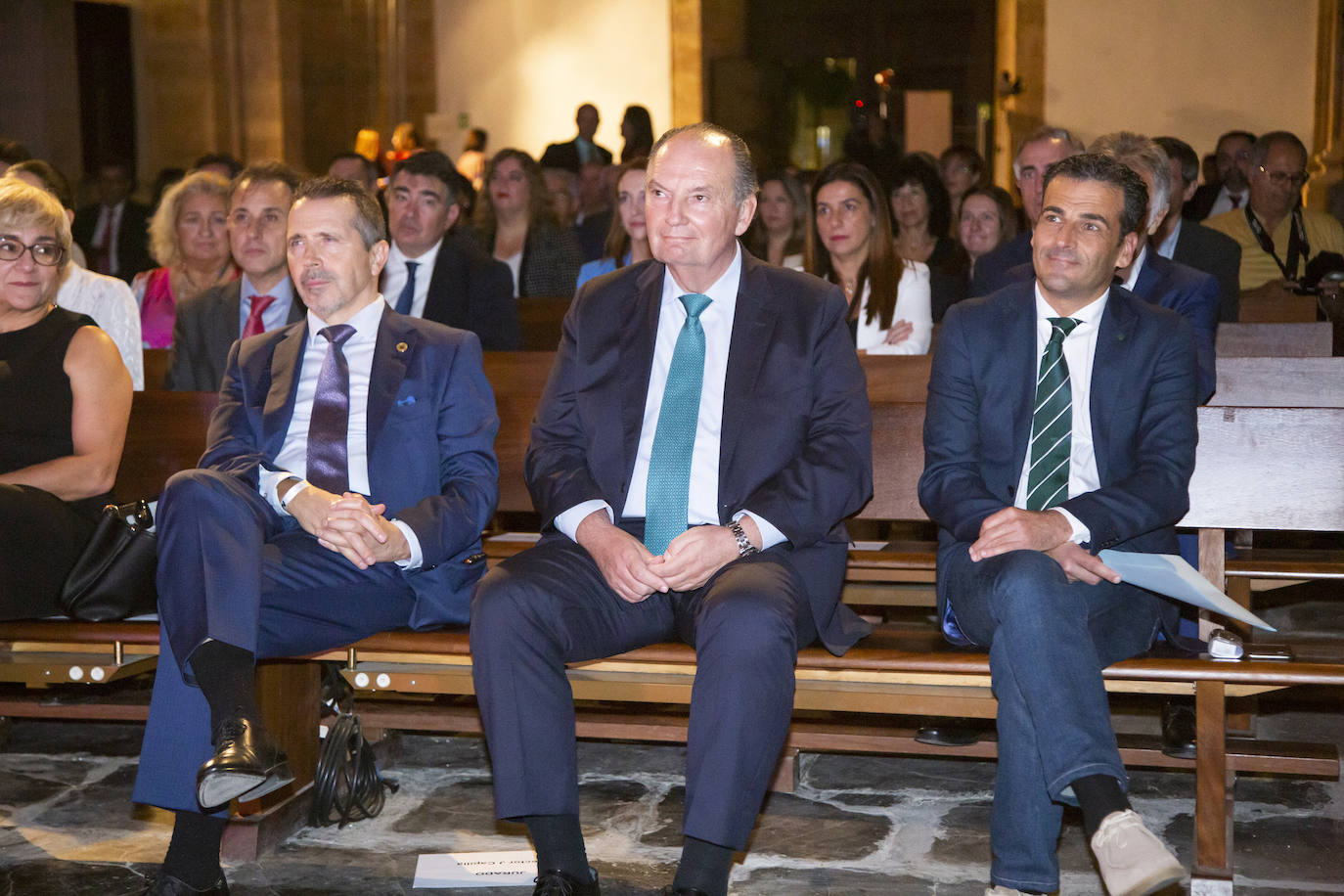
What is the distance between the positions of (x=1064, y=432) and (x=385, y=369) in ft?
4.90

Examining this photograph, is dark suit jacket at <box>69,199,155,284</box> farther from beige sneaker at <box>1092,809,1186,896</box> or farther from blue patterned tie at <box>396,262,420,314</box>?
beige sneaker at <box>1092,809,1186,896</box>

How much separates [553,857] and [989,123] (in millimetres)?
12075

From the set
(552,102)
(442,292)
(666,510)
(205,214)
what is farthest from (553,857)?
(552,102)

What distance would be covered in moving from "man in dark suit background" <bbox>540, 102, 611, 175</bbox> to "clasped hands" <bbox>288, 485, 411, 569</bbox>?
727 cm

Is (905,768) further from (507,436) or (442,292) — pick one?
(442,292)

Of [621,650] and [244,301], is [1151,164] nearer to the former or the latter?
[621,650]

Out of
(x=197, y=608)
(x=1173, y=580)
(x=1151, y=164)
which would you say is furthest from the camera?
(x=1151, y=164)

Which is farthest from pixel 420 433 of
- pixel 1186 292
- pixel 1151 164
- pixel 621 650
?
pixel 1151 164

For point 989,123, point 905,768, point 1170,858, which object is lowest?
point 905,768

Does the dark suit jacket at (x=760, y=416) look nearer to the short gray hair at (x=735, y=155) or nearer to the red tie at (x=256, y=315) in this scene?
the short gray hair at (x=735, y=155)

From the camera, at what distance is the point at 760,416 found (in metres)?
2.94

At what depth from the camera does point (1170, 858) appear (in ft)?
7.40

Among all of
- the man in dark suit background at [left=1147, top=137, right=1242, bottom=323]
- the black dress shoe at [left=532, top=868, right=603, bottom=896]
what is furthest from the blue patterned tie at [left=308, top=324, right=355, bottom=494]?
the man in dark suit background at [left=1147, top=137, right=1242, bottom=323]

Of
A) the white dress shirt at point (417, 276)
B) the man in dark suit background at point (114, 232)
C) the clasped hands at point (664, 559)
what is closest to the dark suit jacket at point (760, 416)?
the clasped hands at point (664, 559)
